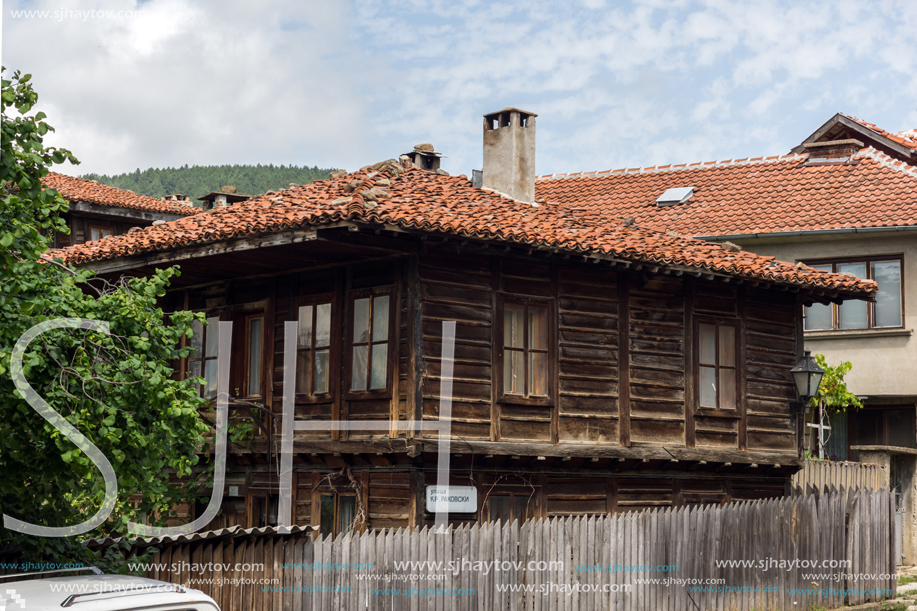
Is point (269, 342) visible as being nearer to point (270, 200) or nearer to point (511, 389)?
point (270, 200)

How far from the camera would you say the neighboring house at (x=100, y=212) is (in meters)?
29.5

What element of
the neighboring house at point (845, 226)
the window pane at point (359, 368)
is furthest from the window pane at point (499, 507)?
the neighboring house at point (845, 226)

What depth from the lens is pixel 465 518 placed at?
13.4 metres

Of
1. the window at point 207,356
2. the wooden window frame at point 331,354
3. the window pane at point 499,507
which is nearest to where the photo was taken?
the wooden window frame at point 331,354

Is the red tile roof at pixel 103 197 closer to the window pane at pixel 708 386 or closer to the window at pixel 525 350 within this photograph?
the window at pixel 525 350

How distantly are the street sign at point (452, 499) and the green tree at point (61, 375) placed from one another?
5.39 m

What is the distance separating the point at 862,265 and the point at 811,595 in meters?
9.49

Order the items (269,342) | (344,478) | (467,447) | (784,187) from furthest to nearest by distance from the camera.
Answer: (784,187) → (269,342) → (344,478) → (467,447)

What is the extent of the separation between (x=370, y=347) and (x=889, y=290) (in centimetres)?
1278

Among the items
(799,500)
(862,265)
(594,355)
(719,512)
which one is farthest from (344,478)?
(862,265)

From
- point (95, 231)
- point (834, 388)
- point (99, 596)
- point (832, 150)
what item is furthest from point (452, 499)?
point (95, 231)

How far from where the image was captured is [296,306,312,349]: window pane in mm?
14188

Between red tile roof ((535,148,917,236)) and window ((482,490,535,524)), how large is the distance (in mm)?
7405

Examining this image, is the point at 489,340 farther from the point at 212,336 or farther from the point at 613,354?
the point at 212,336
